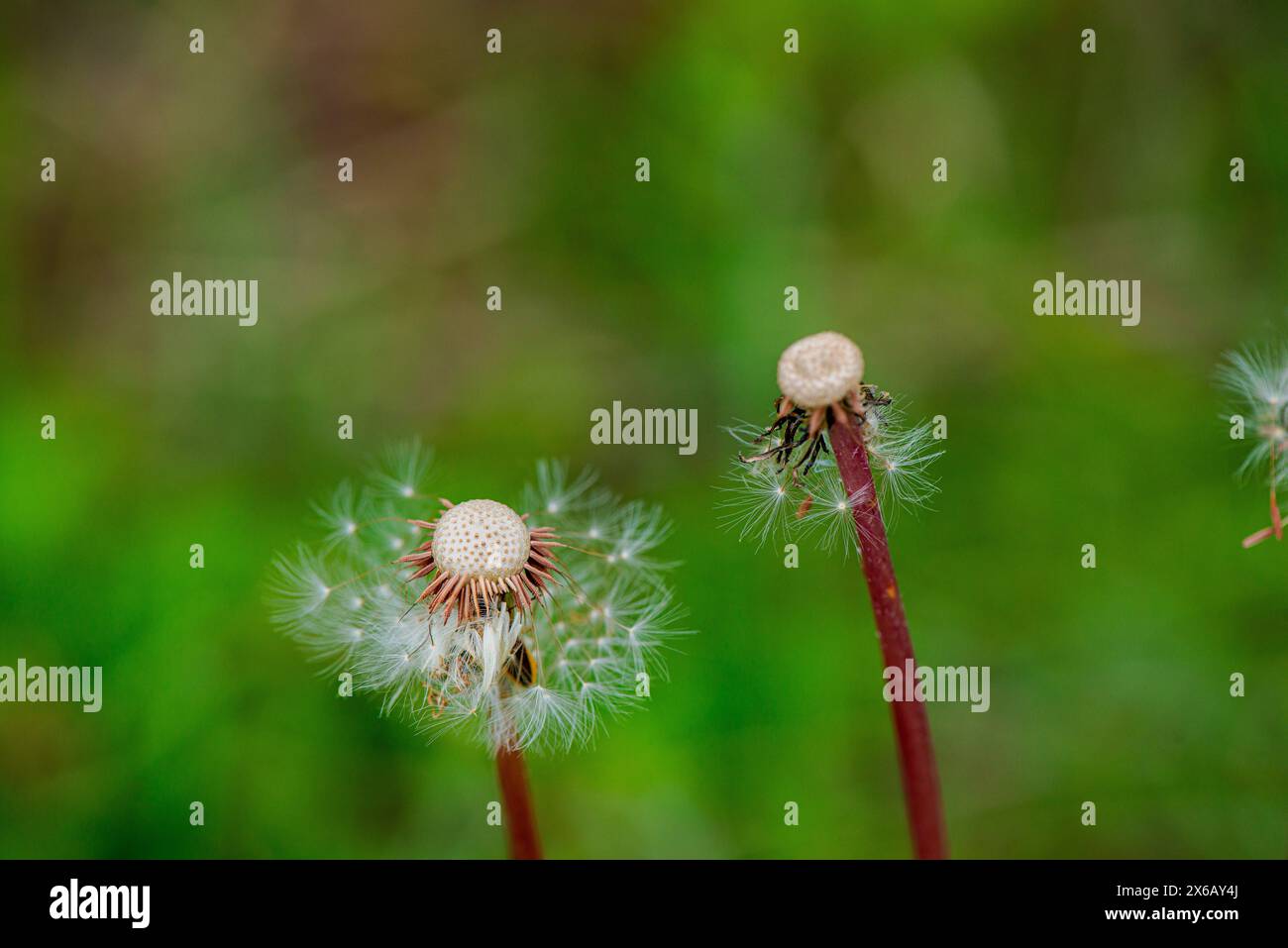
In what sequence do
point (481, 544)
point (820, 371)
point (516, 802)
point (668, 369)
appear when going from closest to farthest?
point (820, 371), point (481, 544), point (516, 802), point (668, 369)

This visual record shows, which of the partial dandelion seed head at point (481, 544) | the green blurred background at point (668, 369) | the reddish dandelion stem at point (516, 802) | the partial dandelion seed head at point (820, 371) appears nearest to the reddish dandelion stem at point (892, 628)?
the partial dandelion seed head at point (820, 371)

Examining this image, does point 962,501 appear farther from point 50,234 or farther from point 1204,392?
point 50,234

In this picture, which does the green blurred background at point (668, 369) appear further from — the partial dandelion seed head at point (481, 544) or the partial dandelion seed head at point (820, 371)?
the partial dandelion seed head at point (820, 371)

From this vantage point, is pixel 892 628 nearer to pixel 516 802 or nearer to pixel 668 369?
pixel 516 802

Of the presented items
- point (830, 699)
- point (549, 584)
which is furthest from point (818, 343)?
point (830, 699)

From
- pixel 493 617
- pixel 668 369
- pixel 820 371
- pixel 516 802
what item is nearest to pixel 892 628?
pixel 820 371

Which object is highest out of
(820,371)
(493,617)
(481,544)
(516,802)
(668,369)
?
(668,369)

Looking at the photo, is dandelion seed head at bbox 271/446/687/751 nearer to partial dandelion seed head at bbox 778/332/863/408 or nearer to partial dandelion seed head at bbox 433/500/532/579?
partial dandelion seed head at bbox 433/500/532/579
